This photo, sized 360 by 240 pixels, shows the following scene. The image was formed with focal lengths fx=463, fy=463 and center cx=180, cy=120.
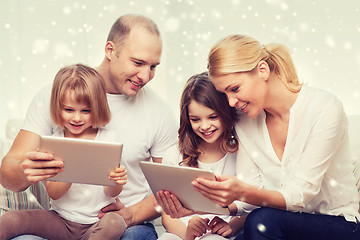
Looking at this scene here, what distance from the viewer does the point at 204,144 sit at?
2102 millimetres

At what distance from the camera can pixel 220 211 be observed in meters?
1.74

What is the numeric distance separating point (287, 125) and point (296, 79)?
19cm

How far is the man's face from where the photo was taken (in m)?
2.05

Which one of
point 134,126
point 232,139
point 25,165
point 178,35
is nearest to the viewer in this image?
point 25,165

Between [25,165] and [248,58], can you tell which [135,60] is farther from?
[25,165]

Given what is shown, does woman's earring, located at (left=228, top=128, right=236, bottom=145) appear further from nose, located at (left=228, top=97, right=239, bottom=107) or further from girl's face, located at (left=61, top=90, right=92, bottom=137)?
girl's face, located at (left=61, top=90, right=92, bottom=137)

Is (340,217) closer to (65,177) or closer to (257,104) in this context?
(257,104)

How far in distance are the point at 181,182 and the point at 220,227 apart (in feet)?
1.02

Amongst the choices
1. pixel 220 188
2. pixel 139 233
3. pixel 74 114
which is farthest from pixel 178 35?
pixel 220 188

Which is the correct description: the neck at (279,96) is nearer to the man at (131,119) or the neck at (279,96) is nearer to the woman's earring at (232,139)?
the woman's earring at (232,139)

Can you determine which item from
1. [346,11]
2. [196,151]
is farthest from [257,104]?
[346,11]

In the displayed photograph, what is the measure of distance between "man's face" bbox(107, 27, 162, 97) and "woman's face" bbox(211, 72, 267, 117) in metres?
0.37

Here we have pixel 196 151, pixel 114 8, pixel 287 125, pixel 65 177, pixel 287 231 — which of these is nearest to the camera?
pixel 287 231

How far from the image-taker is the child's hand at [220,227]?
1.84m
